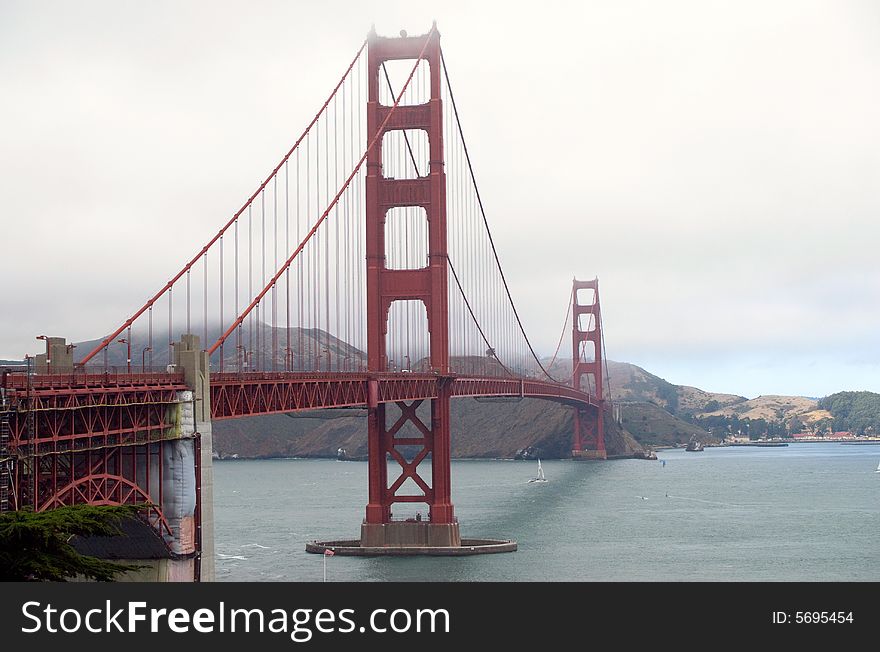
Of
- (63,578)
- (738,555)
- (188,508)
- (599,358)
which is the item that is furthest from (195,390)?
(599,358)

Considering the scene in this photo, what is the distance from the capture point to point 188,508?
1326 inches

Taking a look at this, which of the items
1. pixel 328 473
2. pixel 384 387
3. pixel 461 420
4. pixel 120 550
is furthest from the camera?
pixel 461 420

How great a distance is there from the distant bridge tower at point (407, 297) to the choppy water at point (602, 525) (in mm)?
2576

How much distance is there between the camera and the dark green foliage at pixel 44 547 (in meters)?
17.9

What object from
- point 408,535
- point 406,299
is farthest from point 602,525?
point 406,299

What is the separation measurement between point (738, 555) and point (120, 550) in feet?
115

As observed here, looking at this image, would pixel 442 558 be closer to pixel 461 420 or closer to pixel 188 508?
pixel 188 508

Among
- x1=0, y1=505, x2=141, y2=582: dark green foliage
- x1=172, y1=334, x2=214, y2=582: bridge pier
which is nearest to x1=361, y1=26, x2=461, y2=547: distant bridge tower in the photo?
x1=172, y1=334, x2=214, y2=582: bridge pier

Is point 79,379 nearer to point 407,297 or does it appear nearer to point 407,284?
point 407,297

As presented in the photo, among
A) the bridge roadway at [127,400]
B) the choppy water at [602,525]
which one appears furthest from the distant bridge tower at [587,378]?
the bridge roadway at [127,400]

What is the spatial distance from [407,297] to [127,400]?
31.1 m

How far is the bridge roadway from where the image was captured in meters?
27.0

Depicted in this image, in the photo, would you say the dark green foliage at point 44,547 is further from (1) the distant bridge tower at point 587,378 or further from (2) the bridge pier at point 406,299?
(1) the distant bridge tower at point 587,378

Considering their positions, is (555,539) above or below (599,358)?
below
